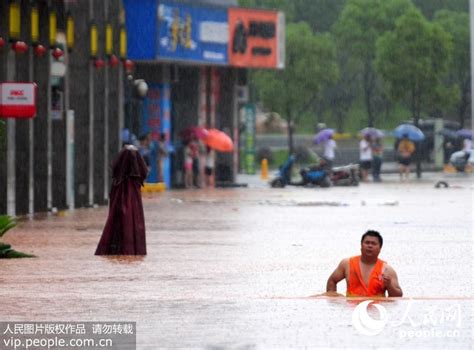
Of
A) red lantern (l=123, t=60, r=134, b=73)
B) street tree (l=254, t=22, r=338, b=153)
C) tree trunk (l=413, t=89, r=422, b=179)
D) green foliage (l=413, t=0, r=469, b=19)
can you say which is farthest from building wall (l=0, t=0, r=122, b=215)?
green foliage (l=413, t=0, r=469, b=19)

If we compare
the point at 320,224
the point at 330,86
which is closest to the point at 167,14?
the point at 320,224

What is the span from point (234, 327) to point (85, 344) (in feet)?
4.59

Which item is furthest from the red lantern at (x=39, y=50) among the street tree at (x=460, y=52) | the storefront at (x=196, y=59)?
the street tree at (x=460, y=52)

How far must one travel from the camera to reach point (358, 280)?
15.5 m

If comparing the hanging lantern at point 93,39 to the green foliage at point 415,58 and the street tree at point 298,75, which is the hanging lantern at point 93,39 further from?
the street tree at point 298,75

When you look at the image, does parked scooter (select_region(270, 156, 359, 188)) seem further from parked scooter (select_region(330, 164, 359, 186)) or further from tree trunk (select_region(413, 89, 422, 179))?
tree trunk (select_region(413, 89, 422, 179))

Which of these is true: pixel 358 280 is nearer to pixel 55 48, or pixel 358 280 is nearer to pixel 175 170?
pixel 55 48

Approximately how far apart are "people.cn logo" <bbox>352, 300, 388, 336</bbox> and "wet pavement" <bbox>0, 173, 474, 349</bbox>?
0.12 feet

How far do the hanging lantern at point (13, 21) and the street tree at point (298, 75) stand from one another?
173 feet

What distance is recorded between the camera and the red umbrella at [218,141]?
183ft

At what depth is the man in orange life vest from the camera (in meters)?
15.4

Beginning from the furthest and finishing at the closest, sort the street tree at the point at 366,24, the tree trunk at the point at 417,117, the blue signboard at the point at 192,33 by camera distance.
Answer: the street tree at the point at 366,24, the tree trunk at the point at 417,117, the blue signboard at the point at 192,33

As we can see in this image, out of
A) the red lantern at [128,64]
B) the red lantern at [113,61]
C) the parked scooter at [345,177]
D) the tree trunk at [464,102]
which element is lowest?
the parked scooter at [345,177]

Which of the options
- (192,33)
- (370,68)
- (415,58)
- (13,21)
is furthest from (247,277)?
(370,68)
